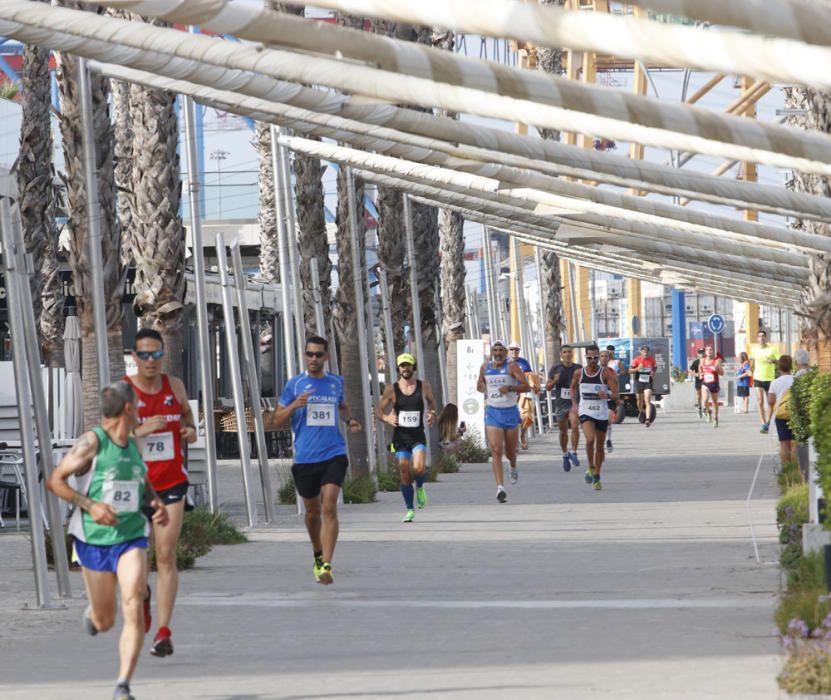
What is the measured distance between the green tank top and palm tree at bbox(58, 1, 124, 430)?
7.47 metres

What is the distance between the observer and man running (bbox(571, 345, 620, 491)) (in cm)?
2336

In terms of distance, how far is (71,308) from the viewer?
35000 mm

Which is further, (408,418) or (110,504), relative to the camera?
(408,418)

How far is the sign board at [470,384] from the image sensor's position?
3288 cm

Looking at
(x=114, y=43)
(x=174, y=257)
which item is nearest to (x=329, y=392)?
(x=114, y=43)

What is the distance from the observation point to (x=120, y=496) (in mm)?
8914

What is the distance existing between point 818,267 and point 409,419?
18.7 ft

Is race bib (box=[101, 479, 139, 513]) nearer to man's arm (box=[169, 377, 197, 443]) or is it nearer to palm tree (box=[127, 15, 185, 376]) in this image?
man's arm (box=[169, 377, 197, 443])

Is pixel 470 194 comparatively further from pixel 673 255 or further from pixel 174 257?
pixel 673 255

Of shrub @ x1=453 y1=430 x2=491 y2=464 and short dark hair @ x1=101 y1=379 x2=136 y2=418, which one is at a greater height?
short dark hair @ x1=101 y1=379 x2=136 y2=418

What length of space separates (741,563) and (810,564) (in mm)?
2941

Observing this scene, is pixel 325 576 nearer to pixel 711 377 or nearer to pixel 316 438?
pixel 316 438

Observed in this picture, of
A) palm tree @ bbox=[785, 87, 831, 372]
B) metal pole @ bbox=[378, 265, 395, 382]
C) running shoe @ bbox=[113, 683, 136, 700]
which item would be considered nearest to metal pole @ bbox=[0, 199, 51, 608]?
running shoe @ bbox=[113, 683, 136, 700]

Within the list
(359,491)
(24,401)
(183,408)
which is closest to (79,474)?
(183,408)
